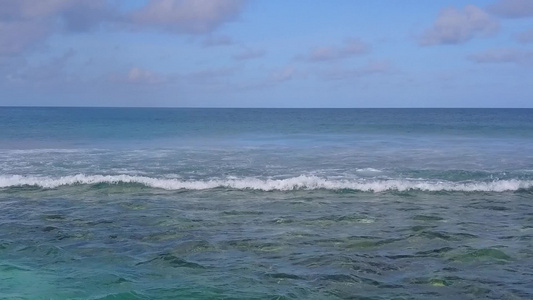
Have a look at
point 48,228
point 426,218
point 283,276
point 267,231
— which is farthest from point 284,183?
point 283,276

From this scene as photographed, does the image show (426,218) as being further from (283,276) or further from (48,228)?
(48,228)

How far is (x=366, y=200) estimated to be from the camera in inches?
789

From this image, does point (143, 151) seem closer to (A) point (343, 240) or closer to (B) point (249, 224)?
(B) point (249, 224)

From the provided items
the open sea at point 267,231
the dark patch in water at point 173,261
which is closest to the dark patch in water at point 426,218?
the open sea at point 267,231

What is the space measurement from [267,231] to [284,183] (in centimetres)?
815

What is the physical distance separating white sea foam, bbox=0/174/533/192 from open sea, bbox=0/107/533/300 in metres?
0.08

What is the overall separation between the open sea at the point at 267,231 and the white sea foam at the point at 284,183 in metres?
0.08

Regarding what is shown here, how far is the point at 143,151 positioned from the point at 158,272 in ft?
93.8

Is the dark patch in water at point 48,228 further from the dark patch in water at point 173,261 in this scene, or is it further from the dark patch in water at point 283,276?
the dark patch in water at point 283,276

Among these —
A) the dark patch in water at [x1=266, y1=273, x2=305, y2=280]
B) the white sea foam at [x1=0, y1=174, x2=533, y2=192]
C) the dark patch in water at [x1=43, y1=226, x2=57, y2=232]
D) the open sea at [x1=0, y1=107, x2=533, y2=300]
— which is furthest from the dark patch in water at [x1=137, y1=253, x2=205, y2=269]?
the white sea foam at [x1=0, y1=174, x2=533, y2=192]

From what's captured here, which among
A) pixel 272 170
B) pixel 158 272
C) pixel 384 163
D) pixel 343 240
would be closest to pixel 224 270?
pixel 158 272

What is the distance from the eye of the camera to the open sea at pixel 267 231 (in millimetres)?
10609

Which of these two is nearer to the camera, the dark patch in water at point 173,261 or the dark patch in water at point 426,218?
the dark patch in water at point 173,261

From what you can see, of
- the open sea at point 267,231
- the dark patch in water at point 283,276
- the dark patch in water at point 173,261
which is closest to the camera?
the open sea at point 267,231
